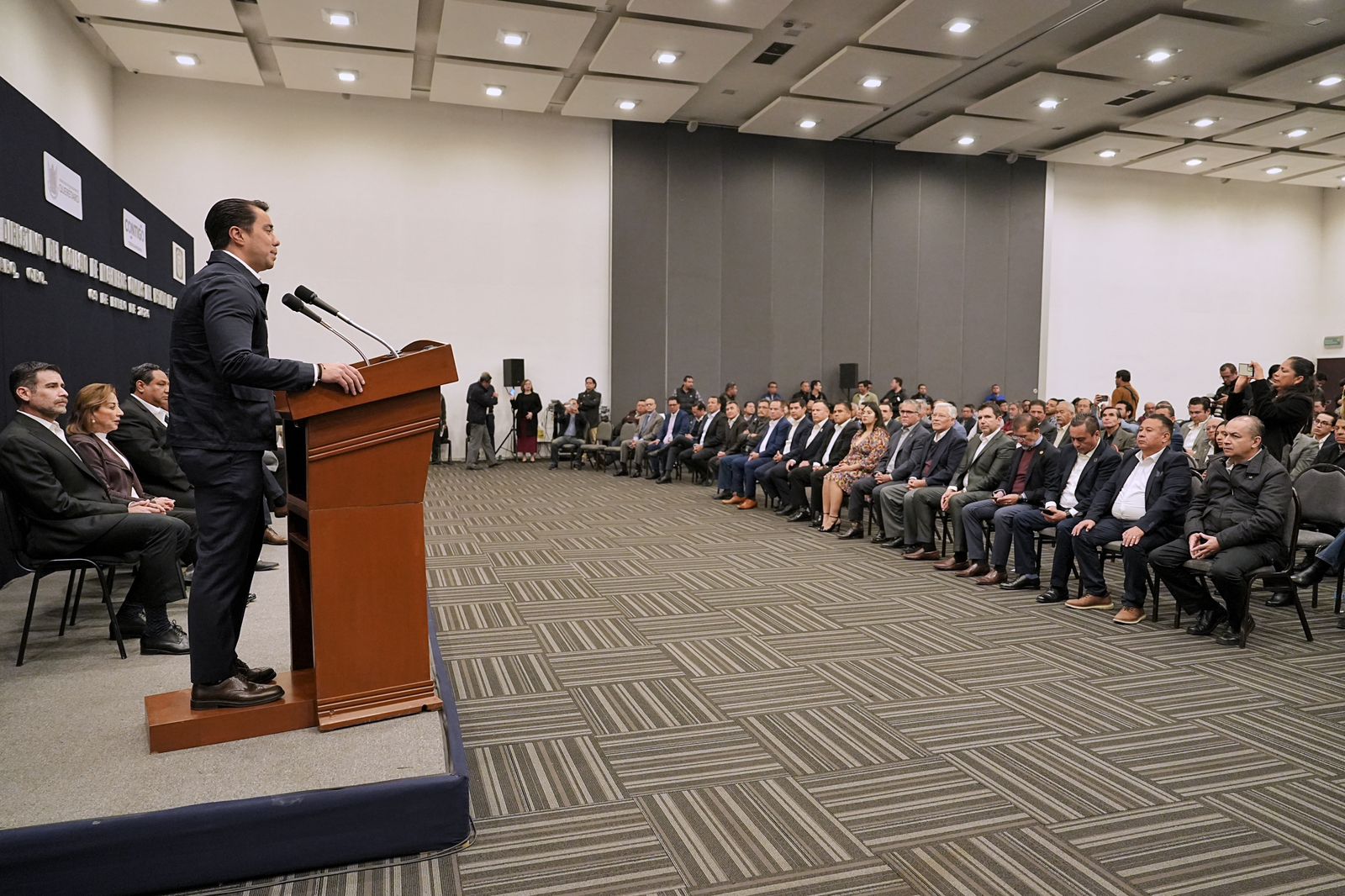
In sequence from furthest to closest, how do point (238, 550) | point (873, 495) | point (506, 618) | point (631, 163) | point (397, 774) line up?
point (631, 163)
point (873, 495)
point (506, 618)
point (238, 550)
point (397, 774)

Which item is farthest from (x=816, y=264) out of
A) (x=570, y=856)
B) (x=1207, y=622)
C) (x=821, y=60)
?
(x=570, y=856)

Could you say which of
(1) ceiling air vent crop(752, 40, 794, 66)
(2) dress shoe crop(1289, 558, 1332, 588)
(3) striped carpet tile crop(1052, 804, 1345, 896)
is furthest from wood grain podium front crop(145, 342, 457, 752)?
(1) ceiling air vent crop(752, 40, 794, 66)

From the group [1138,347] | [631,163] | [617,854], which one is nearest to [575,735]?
[617,854]

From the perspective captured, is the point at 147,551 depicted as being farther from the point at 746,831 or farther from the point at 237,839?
the point at 746,831

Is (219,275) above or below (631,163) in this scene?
below

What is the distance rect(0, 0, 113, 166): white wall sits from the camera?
7.54 meters

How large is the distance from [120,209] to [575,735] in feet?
22.5

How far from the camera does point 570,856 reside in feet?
7.24

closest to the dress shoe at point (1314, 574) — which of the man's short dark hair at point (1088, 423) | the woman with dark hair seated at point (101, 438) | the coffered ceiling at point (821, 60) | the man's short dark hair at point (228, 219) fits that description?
the man's short dark hair at point (1088, 423)

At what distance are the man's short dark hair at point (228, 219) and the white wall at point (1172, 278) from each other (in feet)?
50.7

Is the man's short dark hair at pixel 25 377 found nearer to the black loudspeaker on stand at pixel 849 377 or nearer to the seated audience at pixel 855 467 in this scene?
the seated audience at pixel 855 467

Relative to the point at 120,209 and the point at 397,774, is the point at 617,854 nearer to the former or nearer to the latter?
the point at 397,774

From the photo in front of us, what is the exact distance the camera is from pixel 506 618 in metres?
4.48

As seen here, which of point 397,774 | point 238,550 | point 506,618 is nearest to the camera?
point 397,774
